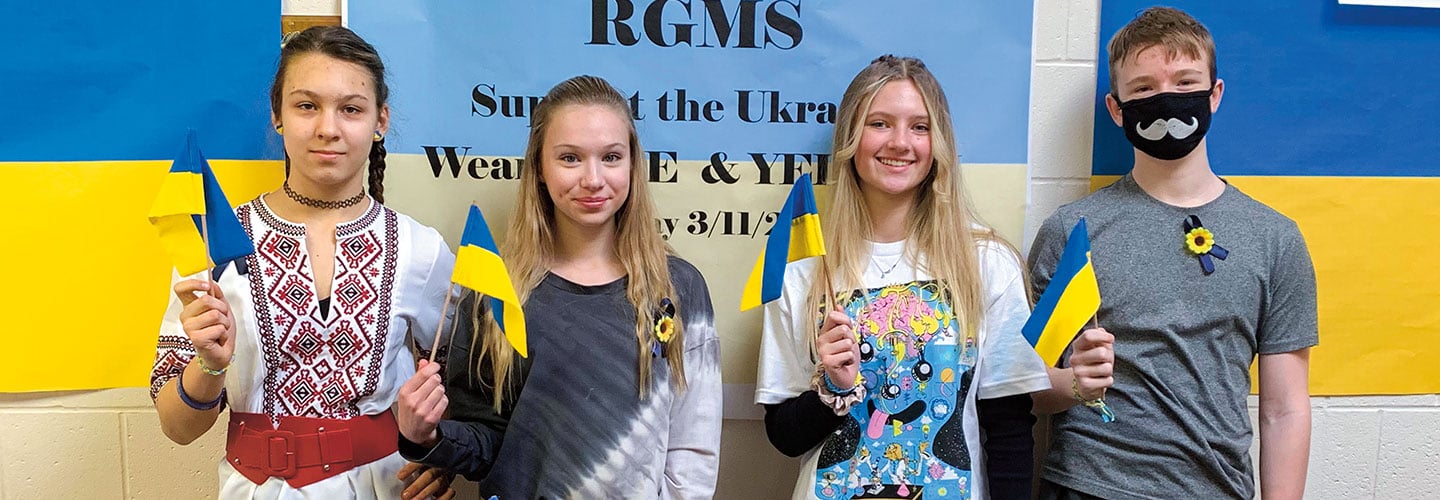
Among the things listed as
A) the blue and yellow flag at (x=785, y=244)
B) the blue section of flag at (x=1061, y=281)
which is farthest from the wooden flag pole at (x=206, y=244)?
Result: the blue section of flag at (x=1061, y=281)

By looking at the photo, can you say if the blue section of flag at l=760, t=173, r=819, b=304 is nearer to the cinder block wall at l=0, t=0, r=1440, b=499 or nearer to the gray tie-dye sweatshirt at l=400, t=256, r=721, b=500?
the gray tie-dye sweatshirt at l=400, t=256, r=721, b=500

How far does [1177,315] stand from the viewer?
1.58 m

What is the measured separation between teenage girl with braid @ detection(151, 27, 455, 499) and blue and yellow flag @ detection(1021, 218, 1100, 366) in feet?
3.28

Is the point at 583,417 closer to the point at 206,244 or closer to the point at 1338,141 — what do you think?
the point at 206,244

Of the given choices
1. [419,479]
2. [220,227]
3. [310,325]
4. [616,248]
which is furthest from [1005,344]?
[220,227]

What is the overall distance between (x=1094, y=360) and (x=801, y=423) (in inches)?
18.1

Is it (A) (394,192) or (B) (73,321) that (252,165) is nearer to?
(A) (394,192)

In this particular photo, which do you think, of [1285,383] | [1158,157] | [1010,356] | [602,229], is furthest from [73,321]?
[1285,383]

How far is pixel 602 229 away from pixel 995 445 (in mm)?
765

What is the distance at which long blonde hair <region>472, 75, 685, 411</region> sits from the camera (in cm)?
151

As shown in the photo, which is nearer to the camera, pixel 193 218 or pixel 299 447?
pixel 193 218

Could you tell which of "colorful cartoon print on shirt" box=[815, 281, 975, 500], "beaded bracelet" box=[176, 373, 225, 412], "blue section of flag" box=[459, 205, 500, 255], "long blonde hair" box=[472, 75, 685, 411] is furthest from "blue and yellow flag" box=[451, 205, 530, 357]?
"colorful cartoon print on shirt" box=[815, 281, 975, 500]

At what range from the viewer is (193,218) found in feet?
4.34

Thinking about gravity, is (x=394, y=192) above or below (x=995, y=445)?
above
